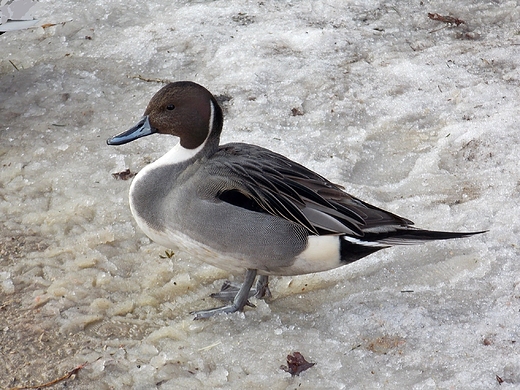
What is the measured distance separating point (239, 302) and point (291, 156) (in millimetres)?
1243

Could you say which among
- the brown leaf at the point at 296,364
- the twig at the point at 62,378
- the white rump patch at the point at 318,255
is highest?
the white rump patch at the point at 318,255

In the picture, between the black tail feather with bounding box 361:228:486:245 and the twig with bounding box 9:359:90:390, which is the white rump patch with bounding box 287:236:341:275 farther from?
the twig with bounding box 9:359:90:390

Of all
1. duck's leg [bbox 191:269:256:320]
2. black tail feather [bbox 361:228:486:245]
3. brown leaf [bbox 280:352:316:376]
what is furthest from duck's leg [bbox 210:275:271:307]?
black tail feather [bbox 361:228:486:245]

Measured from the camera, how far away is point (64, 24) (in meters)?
5.38

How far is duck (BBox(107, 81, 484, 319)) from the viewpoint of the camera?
10.0 ft

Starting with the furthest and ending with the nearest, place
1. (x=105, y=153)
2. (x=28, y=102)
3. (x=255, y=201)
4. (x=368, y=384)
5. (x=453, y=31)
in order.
Result: 1. (x=453, y=31)
2. (x=28, y=102)
3. (x=105, y=153)
4. (x=255, y=201)
5. (x=368, y=384)

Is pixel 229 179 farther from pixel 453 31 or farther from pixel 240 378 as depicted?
pixel 453 31

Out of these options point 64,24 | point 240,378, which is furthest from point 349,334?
point 64,24

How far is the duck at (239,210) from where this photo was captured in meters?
3.06

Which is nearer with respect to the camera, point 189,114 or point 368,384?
point 368,384

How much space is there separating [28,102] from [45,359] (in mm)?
2220

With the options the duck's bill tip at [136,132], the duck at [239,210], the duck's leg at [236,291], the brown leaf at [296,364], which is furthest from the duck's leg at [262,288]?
the duck's bill tip at [136,132]

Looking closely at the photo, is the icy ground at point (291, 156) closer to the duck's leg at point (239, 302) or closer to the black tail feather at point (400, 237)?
the duck's leg at point (239, 302)

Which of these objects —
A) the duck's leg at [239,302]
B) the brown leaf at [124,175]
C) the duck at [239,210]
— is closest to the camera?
the duck at [239,210]
